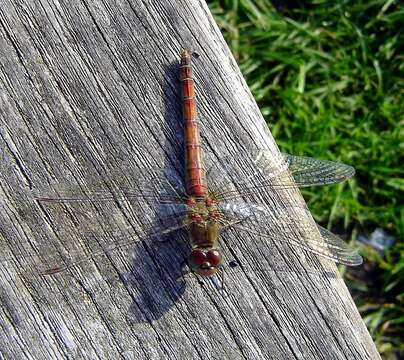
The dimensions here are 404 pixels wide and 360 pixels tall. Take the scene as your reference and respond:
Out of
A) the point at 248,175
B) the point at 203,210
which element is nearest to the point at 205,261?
the point at 203,210

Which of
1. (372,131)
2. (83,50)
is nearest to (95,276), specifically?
(83,50)

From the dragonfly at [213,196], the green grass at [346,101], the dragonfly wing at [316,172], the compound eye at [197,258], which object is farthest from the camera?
the green grass at [346,101]

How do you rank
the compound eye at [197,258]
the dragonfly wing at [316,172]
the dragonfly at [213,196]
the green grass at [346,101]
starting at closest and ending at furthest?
the compound eye at [197,258], the dragonfly at [213,196], the dragonfly wing at [316,172], the green grass at [346,101]

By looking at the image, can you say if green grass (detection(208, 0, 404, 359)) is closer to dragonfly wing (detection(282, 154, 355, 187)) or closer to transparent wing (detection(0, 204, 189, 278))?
dragonfly wing (detection(282, 154, 355, 187))

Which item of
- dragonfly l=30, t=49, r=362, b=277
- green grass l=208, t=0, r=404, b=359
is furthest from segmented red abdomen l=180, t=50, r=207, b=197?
green grass l=208, t=0, r=404, b=359

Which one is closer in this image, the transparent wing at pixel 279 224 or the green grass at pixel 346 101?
the transparent wing at pixel 279 224

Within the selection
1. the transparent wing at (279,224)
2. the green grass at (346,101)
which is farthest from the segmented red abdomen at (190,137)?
the green grass at (346,101)

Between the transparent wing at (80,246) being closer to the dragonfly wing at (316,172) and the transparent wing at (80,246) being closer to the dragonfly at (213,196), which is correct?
the dragonfly at (213,196)

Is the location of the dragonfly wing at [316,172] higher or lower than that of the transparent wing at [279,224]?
higher
